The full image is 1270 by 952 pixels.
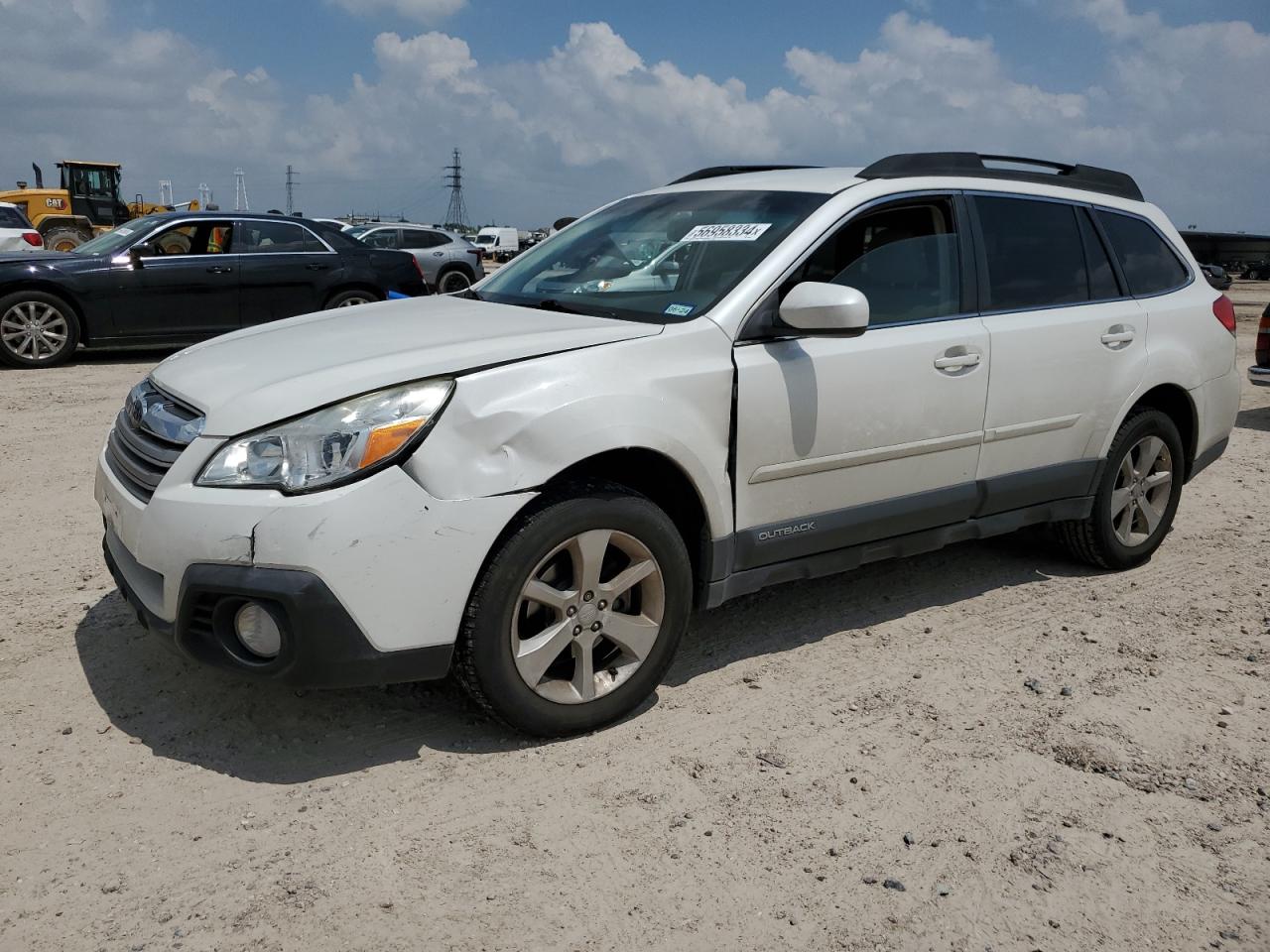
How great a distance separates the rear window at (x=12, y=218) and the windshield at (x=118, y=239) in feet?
32.8

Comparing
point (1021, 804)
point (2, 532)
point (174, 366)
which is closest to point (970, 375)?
point (1021, 804)

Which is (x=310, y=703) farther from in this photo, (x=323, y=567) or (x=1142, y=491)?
(x=1142, y=491)

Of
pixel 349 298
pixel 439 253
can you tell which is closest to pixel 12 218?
pixel 439 253

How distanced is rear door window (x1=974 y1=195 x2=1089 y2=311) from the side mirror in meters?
0.99

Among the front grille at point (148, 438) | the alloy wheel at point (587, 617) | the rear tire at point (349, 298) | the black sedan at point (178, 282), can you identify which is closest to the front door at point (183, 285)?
the black sedan at point (178, 282)

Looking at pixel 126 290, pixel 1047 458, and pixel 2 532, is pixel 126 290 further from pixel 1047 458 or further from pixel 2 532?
pixel 1047 458

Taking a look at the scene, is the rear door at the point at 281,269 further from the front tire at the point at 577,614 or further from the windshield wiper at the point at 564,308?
the front tire at the point at 577,614

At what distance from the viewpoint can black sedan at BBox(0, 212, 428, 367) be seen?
33.8 feet

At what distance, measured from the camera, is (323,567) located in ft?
9.45

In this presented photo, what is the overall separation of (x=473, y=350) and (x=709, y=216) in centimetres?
134

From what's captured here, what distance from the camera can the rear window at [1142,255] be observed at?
194 inches

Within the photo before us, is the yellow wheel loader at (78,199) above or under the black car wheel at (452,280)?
above

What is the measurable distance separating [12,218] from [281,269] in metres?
11.4

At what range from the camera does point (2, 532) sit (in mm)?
5184
